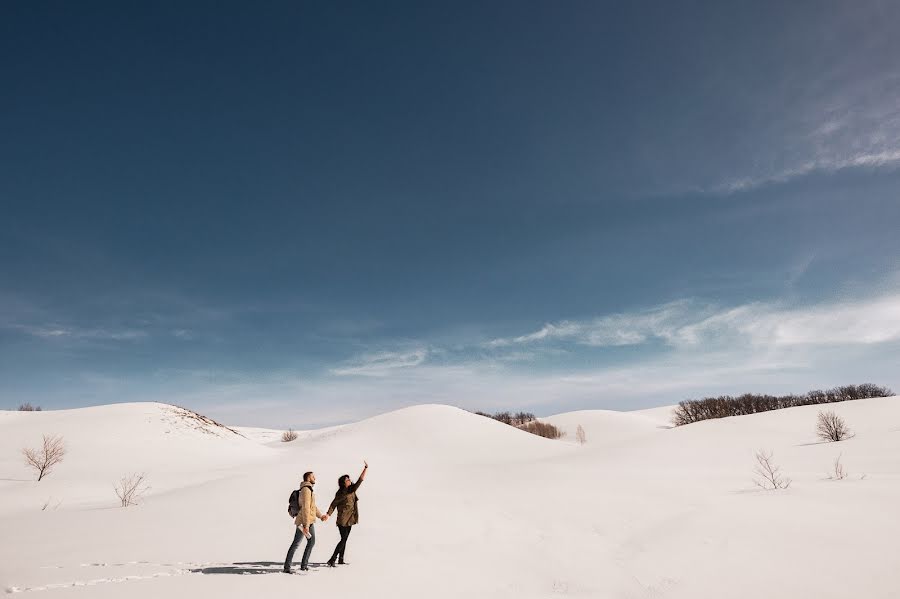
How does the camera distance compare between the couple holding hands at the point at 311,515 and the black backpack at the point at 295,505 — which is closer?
the couple holding hands at the point at 311,515

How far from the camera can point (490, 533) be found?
10.8 m

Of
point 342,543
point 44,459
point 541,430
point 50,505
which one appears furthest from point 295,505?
point 541,430

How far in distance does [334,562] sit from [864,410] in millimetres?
50893

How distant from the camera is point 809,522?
8.36 m

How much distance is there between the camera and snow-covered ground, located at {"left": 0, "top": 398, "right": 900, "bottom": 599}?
6.70 meters

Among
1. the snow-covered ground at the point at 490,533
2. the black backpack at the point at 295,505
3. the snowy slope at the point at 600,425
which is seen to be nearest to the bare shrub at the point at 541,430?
the snowy slope at the point at 600,425

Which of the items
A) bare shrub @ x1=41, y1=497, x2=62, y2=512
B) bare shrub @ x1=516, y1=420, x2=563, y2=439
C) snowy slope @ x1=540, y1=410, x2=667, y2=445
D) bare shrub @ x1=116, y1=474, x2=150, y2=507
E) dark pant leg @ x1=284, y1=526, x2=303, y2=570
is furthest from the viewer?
snowy slope @ x1=540, y1=410, x2=667, y2=445

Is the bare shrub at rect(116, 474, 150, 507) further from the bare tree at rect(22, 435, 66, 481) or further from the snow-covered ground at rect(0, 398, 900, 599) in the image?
the bare tree at rect(22, 435, 66, 481)

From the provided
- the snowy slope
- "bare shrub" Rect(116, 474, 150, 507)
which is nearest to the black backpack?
"bare shrub" Rect(116, 474, 150, 507)

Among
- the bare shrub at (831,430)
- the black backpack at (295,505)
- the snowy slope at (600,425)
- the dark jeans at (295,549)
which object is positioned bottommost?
the snowy slope at (600,425)

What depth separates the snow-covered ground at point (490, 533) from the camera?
22.0 ft

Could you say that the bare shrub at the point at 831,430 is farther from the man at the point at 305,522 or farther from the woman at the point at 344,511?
the man at the point at 305,522

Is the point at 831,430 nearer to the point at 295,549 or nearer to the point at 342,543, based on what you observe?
the point at 342,543

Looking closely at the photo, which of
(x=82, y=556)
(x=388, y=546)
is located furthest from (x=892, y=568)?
(x=82, y=556)
